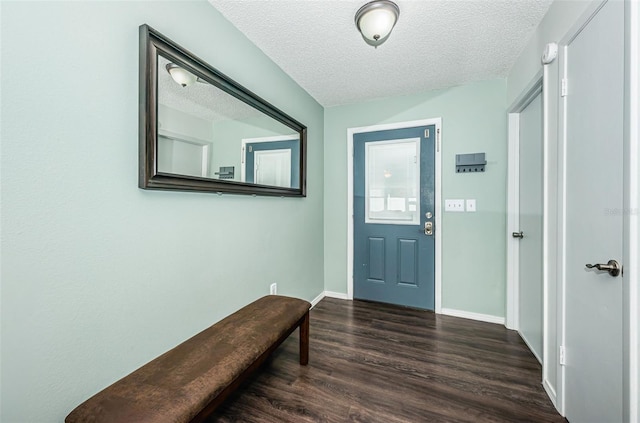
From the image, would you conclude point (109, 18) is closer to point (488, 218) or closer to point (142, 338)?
point (142, 338)

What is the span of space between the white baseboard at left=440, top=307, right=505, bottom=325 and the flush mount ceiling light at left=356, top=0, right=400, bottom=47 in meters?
2.63

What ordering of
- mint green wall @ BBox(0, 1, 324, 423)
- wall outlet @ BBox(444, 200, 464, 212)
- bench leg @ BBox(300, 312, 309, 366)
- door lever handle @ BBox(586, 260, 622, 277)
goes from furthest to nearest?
wall outlet @ BBox(444, 200, 464, 212) < bench leg @ BBox(300, 312, 309, 366) < door lever handle @ BBox(586, 260, 622, 277) < mint green wall @ BBox(0, 1, 324, 423)

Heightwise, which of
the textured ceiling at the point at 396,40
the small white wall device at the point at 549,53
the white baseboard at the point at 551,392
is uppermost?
the textured ceiling at the point at 396,40

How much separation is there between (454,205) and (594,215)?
1530mm

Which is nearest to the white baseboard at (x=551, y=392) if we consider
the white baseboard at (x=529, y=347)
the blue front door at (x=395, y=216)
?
the white baseboard at (x=529, y=347)

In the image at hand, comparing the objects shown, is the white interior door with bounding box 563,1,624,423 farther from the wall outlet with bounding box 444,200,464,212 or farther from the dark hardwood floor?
the wall outlet with bounding box 444,200,464,212

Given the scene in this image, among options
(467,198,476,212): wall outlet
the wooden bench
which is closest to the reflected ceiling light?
the wooden bench

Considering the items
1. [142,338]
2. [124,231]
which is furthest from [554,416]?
[124,231]

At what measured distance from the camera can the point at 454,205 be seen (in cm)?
269

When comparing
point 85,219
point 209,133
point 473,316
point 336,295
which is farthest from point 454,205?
point 85,219

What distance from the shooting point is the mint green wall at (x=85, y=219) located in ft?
2.81

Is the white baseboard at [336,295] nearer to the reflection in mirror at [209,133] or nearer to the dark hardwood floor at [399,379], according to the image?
the dark hardwood floor at [399,379]

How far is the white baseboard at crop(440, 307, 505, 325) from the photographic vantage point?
101 inches

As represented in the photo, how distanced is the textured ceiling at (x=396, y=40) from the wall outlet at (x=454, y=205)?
1197 mm
